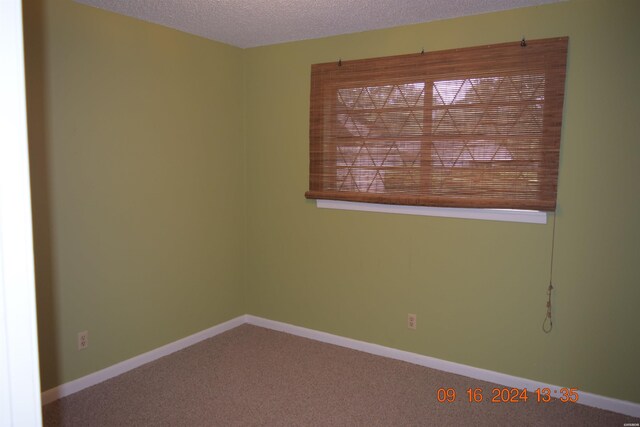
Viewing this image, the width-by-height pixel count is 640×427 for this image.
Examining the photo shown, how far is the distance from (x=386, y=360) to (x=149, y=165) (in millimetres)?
2123

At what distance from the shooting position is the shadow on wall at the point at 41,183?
2402 mm

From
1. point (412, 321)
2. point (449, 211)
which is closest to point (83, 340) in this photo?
point (412, 321)

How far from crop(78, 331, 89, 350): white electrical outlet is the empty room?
0.02 meters

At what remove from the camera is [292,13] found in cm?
282

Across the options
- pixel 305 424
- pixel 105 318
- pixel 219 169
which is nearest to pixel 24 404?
A: pixel 305 424

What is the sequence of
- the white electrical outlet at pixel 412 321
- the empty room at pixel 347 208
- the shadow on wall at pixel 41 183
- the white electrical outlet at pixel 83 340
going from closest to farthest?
1. the shadow on wall at pixel 41 183
2. the empty room at pixel 347 208
3. the white electrical outlet at pixel 83 340
4. the white electrical outlet at pixel 412 321

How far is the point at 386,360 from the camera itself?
10.6ft

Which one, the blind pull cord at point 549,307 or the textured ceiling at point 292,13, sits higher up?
the textured ceiling at point 292,13

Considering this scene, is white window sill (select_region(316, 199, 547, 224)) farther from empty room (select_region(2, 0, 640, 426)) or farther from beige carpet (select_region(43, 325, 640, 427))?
beige carpet (select_region(43, 325, 640, 427))

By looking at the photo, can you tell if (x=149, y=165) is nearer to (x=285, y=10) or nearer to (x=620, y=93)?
(x=285, y=10)

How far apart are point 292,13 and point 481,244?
1859 mm

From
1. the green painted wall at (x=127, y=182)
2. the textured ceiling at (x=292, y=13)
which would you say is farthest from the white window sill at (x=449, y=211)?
the textured ceiling at (x=292, y=13)

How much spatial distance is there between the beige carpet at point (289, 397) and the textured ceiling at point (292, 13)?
2282 mm

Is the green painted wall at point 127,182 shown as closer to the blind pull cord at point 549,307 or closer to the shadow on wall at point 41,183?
the shadow on wall at point 41,183
